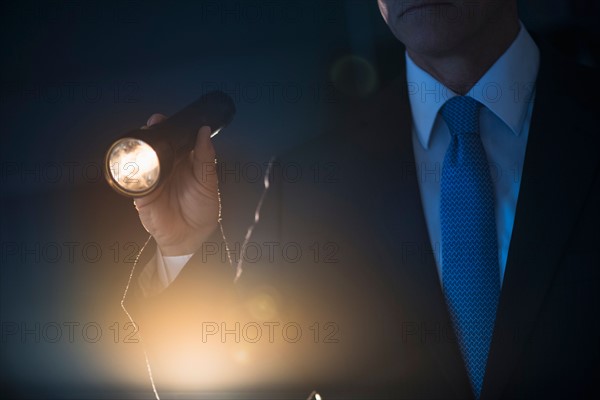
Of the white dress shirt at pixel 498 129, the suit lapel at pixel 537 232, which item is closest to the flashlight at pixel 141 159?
the white dress shirt at pixel 498 129

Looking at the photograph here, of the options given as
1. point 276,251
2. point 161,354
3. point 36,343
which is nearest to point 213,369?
point 161,354

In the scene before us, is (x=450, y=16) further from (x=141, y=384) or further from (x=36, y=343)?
(x=36, y=343)

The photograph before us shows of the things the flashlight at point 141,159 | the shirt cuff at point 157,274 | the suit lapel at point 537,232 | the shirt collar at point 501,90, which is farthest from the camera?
the shirt cuff at point 157,274

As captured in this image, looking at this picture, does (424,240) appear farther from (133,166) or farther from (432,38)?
(133,166)

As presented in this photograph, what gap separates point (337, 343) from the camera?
1147mm

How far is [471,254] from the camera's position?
0.98 meters

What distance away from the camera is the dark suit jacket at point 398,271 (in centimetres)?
95

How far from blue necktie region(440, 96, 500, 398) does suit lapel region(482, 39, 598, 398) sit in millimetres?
35

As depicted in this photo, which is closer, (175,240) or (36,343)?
(175,240)

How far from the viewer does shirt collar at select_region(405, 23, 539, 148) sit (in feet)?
3.45

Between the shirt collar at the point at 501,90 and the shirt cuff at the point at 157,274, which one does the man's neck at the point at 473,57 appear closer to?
the shirt collar at the point at 501,90

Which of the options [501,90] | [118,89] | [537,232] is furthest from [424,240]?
[118,89]

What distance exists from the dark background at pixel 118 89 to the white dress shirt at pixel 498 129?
168 mm

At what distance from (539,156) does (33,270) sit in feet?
4.22
